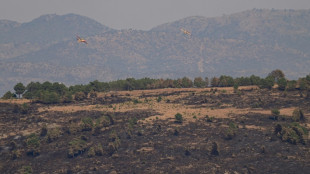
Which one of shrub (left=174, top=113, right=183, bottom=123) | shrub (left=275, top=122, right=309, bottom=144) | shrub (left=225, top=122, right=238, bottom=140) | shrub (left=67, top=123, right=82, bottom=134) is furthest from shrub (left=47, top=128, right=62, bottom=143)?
shrub (left=275, top=122, right=309, bottom=144)

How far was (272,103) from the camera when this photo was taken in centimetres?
13250

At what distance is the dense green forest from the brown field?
516cm

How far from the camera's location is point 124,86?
18562 cm

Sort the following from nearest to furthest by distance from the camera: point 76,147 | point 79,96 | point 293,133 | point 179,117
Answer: point 293,133, point 76,147, point 179,117, point 79,96

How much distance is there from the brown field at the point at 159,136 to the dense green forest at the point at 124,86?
516cm

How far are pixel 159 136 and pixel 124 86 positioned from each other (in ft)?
255

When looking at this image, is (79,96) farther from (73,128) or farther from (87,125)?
(73,128)

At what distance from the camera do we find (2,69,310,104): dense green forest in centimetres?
14912

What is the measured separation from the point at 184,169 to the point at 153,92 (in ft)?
263

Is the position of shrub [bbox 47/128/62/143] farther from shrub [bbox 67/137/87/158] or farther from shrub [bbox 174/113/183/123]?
shrub [bbox 174/113/183/123]

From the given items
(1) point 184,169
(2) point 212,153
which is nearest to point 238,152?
(2) point 212,153

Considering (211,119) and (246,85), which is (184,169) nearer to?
(211,119)

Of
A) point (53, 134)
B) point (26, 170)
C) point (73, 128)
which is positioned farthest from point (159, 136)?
point (26, 170)

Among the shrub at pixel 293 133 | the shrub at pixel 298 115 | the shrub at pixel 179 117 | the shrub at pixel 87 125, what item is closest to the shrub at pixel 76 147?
the shrub at pixel 87 125
